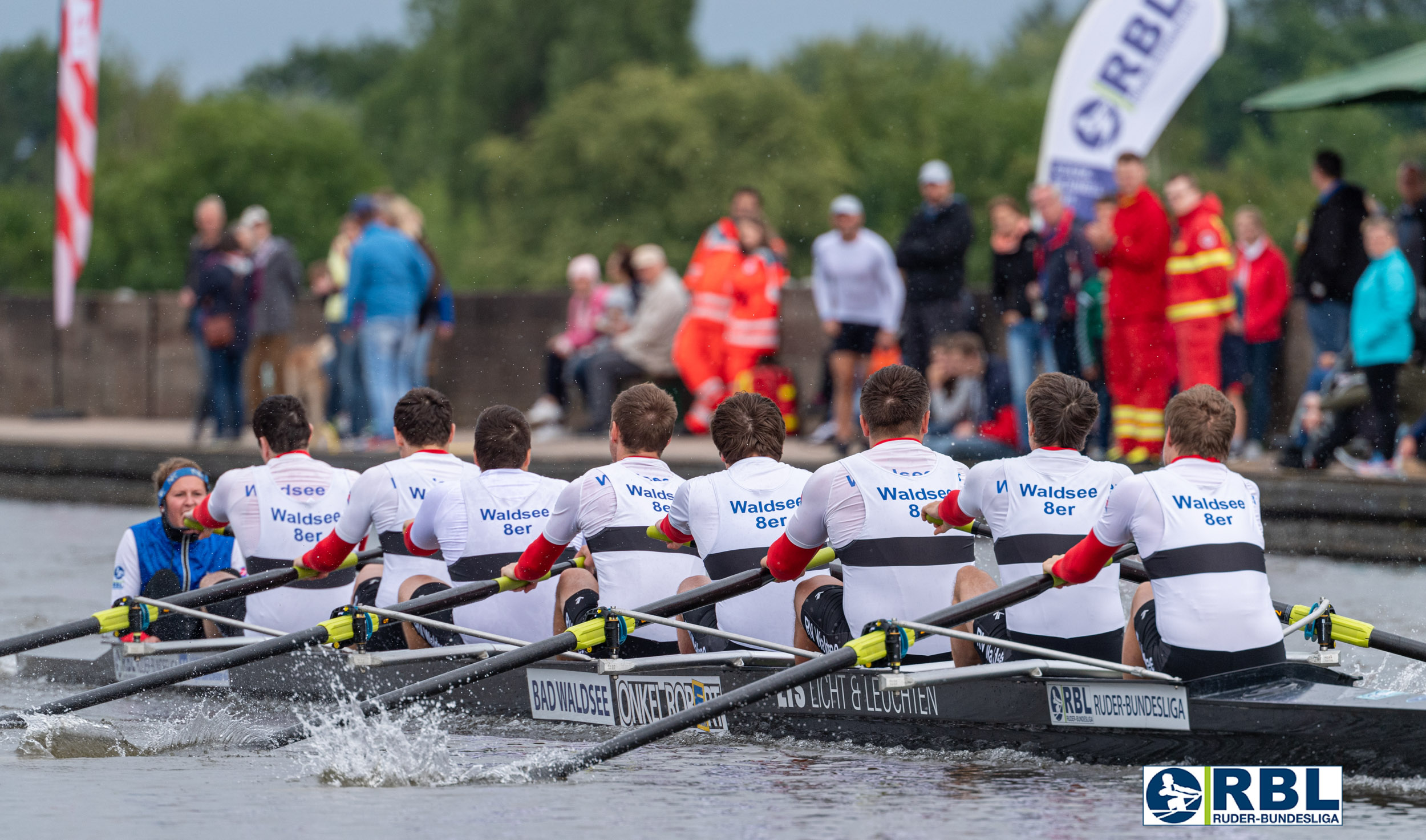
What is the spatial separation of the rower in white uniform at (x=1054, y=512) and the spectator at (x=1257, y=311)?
7.41m

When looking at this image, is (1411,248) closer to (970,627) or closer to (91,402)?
(970,627)

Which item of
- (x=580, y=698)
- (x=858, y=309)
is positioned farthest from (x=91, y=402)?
(x=580, y=698)

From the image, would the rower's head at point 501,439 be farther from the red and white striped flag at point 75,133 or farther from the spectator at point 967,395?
the red and white striped flag at point 75,133

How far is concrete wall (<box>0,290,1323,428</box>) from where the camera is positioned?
56.7 ft

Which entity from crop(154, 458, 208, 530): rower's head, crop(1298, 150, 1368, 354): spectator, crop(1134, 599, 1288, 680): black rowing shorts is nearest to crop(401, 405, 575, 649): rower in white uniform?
crop(154, 458, 208, 530): rower's head

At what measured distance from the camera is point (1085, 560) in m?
6.16

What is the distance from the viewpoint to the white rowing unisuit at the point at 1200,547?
5973 millimetres

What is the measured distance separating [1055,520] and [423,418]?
2.79 metres

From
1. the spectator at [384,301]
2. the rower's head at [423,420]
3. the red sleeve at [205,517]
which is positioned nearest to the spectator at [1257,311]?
the spectator at [384,301]

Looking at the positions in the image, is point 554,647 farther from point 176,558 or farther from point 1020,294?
point 1020,294

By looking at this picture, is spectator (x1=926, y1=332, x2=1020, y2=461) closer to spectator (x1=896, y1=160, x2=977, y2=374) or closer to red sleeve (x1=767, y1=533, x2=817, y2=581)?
spectator (x1=896, y1=160, x2=977, y2=374)

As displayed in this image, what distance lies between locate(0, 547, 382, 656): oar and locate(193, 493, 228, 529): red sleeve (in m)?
0.26

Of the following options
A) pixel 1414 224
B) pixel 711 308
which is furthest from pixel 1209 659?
pixel 711 308

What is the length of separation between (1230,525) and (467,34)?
6780 cm
